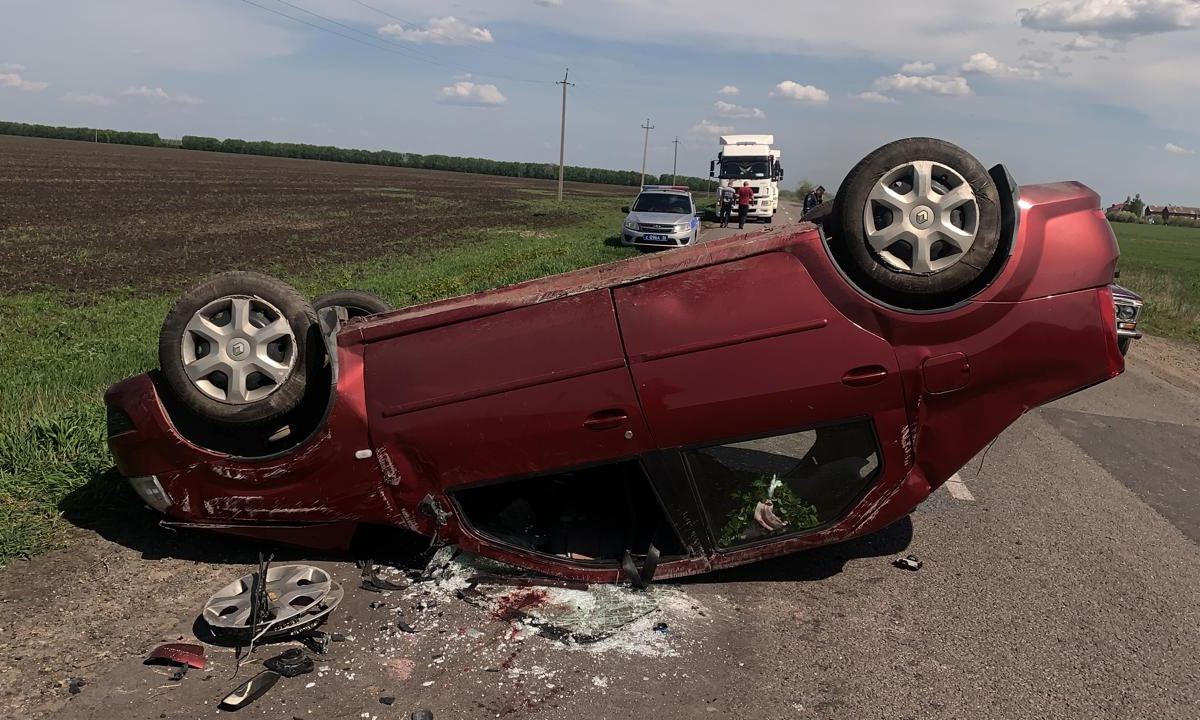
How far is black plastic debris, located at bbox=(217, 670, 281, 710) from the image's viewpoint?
3041mm

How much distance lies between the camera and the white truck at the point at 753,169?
32.8 m

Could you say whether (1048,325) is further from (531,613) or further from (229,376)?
(229,376)

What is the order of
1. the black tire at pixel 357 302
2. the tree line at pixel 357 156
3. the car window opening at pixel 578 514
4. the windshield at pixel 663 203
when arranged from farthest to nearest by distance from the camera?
the tree line at pixel 357 156 → the windshield at pixel 663 203 → the black tire at pixel 357 302 → the car window opening at pixel 578 514

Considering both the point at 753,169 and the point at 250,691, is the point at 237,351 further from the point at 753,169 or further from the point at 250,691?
the point at 753,169

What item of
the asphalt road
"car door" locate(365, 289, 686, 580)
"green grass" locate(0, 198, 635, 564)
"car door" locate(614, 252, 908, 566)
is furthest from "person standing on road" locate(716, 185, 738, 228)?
"car door" locate(365, 289, 686, 580)

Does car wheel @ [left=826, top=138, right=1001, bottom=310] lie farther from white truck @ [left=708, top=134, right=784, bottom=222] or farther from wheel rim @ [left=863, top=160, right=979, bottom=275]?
white truck @ [left=708, top=134, right=784, bottom=222]

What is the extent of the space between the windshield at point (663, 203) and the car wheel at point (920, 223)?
683 inches

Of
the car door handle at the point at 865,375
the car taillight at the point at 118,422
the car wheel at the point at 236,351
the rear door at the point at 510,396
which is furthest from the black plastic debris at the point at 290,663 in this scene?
the car door handle at the point at 865,375

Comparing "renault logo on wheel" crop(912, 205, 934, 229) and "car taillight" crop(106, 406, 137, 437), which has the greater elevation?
"renault logo on wheel" crop(912, 205, 934, 229)

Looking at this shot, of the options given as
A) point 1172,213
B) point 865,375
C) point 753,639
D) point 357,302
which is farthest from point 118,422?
point 1172,213

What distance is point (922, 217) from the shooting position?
3602 millimetres

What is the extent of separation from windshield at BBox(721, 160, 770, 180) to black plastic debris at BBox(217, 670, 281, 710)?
31.8 m

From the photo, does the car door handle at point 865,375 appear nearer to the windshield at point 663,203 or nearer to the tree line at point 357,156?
the windshield at point 663,203

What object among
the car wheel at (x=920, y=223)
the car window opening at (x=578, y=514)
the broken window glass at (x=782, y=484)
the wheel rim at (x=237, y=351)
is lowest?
the car window opening at (x=578, y=514)
